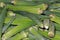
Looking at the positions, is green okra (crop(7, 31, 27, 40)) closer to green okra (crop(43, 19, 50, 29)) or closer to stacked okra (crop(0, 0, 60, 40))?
stacked okra (crop(0, 0, 60, 40))

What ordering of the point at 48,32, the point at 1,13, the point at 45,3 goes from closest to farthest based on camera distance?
the point at 48,32
the point at 1,13
the point at 45,3

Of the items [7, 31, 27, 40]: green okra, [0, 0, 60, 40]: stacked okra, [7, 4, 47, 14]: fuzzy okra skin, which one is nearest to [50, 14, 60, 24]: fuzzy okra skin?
[0, 0, 60, 40]: stacked okra

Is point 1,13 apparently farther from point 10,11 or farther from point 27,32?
point 27,32

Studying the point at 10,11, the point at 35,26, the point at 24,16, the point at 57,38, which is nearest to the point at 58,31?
the point at 57,38

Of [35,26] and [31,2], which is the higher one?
[31,2]

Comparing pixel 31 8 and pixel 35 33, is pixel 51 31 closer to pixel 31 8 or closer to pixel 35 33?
pixel 35 33

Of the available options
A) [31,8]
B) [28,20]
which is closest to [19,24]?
[28,20]

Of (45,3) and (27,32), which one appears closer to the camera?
(27,32)
